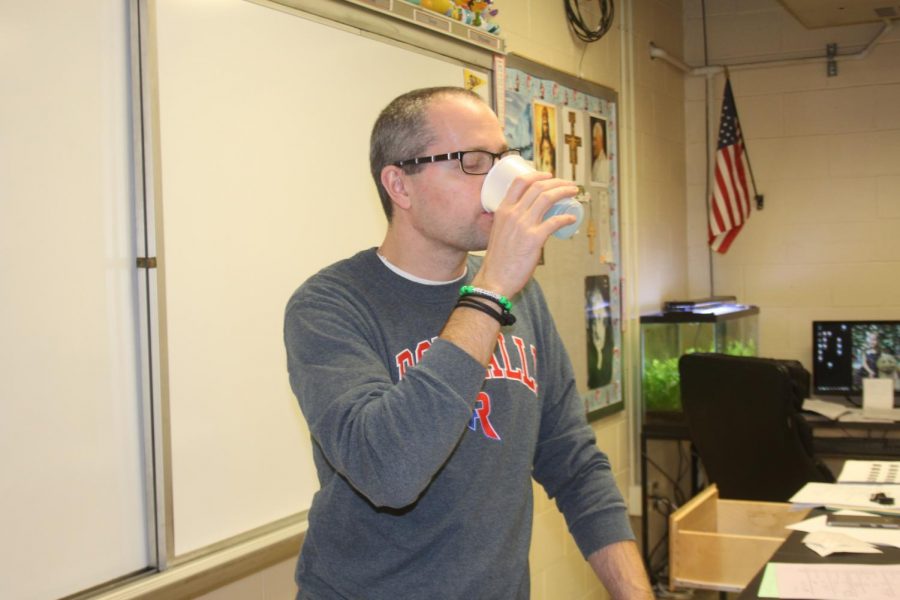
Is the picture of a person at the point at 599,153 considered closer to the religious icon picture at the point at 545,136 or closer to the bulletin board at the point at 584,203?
the bulletin board at the point at 584,203

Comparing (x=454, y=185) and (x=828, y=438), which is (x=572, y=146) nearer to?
(x=828, y=438)

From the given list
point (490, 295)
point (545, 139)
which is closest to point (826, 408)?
point (545, 139)

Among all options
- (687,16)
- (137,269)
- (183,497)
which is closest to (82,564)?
(183,497)

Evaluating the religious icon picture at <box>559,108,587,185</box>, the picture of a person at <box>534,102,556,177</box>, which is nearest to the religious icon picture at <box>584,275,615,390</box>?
the religious icon picture at <box>559,108,587,185</box>

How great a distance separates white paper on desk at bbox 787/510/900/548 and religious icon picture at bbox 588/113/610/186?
2283 millimetres

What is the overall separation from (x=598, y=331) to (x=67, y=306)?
112 inches

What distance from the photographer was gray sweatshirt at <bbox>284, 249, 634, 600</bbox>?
4.18 ft

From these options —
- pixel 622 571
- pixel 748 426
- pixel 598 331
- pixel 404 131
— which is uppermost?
pixel 404 131

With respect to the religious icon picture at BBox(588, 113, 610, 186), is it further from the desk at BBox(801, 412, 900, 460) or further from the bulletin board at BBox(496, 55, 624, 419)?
the desk at BBox(801, 412, 900, 460)

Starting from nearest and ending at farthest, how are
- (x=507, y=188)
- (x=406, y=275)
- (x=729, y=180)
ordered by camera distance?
1. (x=507, y=188)
2. (x=406, y=275)
3. (x=729, y=180)

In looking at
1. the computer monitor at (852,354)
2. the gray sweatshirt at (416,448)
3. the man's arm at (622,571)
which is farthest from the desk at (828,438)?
the gray sweatshirt at (416,448)

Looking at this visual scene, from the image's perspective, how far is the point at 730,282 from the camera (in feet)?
18.8

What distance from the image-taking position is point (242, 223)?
7.34 ft

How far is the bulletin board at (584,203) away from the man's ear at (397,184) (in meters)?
1.84
